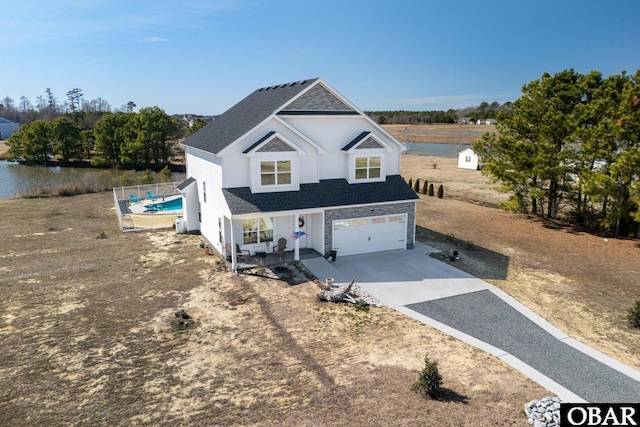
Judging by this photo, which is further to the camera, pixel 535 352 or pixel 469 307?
pixel 469 307

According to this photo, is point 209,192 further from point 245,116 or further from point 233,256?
point 233,256

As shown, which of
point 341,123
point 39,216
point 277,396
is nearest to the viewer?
point 277,396

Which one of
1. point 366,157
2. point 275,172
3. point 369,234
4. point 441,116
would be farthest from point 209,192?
point 441,116

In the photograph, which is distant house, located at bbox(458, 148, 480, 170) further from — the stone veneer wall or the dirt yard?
the stone veneer wall

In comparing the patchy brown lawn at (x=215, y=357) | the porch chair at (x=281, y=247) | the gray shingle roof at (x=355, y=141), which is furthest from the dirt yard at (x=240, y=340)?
the gray shingle roof at (x=355, y=141)

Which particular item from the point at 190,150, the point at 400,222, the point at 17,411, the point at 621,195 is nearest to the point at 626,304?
the point at 400,222

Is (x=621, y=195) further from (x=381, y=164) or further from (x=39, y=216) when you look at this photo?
(x=39, y=216)
